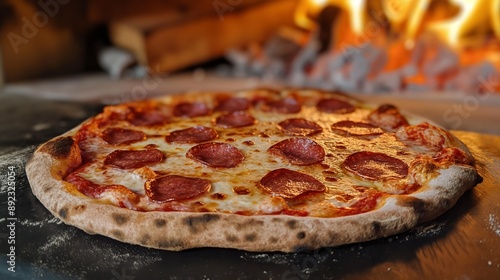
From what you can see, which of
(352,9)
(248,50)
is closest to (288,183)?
(352,9)


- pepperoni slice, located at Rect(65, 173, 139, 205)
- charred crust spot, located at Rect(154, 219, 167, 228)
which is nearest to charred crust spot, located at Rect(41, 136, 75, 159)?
pepperoni slice, located at Rect(65, 173, 139, 205)

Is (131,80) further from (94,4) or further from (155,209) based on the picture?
(155,209)

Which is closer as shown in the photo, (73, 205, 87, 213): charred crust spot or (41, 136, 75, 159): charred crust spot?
(73, 205, 87, 213): charred crust spot

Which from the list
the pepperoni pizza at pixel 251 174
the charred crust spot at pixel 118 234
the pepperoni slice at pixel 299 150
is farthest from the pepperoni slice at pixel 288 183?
the charred crust spot at pixel 118 234

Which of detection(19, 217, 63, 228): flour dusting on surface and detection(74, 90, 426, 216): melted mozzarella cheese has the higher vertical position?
detection(74, 90, 426, 216): melted mozzarella cheese

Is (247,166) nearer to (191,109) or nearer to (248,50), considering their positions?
(191,109)

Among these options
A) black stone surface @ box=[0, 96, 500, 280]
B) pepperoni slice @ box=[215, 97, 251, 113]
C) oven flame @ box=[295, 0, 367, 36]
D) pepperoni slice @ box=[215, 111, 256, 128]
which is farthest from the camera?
oven flame @ box=[295, 0, 367, 36]

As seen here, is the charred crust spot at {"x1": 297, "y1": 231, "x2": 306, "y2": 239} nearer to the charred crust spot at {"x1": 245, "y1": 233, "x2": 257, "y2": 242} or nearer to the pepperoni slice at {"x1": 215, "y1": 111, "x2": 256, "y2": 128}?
the charred crust spot at {"x1": 245, "y1": 233, "x2": 257, "y2": 242}
